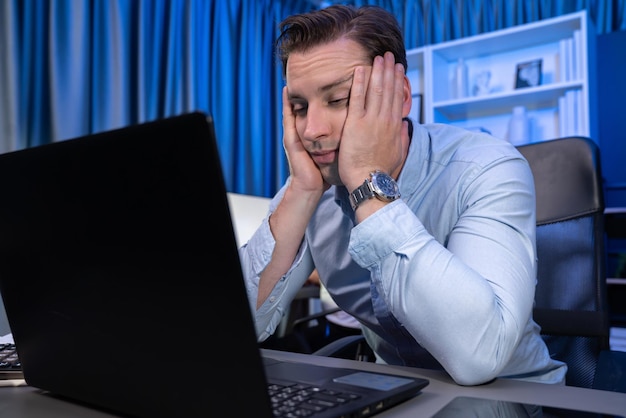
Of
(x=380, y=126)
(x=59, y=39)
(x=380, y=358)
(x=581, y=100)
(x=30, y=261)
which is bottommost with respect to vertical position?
(x=380, y=358)

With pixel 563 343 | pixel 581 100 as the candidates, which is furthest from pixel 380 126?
pixel 581 100

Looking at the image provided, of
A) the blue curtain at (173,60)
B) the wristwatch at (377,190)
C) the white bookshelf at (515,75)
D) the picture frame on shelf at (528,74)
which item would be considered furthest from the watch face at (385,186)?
the picture frame on shelf at (528,74)

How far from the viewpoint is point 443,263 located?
71 cm

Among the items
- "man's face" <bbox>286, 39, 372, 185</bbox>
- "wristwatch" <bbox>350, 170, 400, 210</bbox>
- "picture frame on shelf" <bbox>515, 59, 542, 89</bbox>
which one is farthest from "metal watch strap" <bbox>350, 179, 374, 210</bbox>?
"picture frame on shelf" <bbox>515, 59, 542, 89</bbox>

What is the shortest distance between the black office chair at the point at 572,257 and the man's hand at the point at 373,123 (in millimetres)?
530

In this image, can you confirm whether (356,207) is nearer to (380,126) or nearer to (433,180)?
(380,126)

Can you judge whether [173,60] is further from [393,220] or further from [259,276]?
[393,220]

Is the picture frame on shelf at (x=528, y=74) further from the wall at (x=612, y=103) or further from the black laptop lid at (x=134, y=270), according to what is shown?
the black laptop lid at (x=134, y=270)

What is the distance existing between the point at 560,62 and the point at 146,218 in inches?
118

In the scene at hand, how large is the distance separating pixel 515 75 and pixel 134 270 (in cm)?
311

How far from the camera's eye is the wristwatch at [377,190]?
2.60 feet

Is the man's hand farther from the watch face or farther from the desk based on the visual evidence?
the desk

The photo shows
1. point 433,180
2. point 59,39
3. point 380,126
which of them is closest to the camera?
point 380,126

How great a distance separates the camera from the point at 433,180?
40.4 inches
